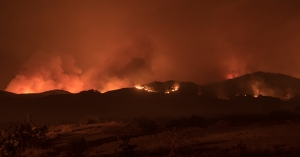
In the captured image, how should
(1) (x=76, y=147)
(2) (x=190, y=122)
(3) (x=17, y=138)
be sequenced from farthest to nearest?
(2) (x=190, y=122) < (1) (x=76, y=147) < (3) (x=17, y=138)

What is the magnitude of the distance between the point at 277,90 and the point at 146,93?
128 feet

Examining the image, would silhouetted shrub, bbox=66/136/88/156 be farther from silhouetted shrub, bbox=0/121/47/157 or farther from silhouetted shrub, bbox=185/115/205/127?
silhouetted shrub, bbox=185/115/205/127

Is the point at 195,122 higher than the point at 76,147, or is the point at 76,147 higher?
the point at 195,122

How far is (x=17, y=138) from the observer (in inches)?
522

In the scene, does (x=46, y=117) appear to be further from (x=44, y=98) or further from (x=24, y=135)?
(x=24, y=135)

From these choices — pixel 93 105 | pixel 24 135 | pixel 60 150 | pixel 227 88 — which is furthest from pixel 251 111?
pixel 24 135

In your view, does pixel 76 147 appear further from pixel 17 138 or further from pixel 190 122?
pixel 190 122

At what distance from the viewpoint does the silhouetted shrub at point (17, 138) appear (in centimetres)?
1259

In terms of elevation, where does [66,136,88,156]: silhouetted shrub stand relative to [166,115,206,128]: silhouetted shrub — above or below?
below

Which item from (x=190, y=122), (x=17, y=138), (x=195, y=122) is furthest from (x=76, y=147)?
(x=195, y=122)

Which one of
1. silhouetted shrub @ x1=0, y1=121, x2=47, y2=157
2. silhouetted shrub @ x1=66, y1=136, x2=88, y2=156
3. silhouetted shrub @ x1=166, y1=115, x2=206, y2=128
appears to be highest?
silhouetted shrub @ x1=166, y1=115, x2=206, y2=128

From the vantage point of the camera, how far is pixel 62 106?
60938mm

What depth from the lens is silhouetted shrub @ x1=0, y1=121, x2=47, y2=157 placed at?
41.3ft

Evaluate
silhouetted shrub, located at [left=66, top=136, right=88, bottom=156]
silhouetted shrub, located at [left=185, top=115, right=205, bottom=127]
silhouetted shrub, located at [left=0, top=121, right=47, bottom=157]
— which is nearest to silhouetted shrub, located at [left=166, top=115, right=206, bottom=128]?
silhouetted shrub, located at [left=185, top=115, right=205, bottom=127]
